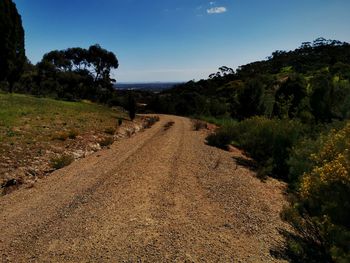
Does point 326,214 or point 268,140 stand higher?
point 326,214

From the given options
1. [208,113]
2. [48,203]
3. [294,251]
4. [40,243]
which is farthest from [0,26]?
[294,251]

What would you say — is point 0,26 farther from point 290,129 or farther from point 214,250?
point 214,250

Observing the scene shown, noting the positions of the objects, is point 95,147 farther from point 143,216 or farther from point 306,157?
point 143,216

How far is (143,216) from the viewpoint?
7801 mm

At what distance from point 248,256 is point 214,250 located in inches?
23.0

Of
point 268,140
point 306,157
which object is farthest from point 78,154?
point 306,157

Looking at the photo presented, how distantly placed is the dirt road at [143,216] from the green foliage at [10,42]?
2958cm

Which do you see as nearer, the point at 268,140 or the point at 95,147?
the point at 268,140

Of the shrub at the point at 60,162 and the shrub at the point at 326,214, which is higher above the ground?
the shrub at the point at 326,214

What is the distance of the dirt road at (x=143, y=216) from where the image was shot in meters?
6.27

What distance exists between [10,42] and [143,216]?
36.4 meters

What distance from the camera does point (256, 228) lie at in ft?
24.5

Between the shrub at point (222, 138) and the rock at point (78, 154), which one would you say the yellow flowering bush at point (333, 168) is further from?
the shrub at point (222, 138)

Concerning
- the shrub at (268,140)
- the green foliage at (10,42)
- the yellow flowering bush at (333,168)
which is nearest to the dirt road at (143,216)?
the yellow flowering bush at (333,168)
